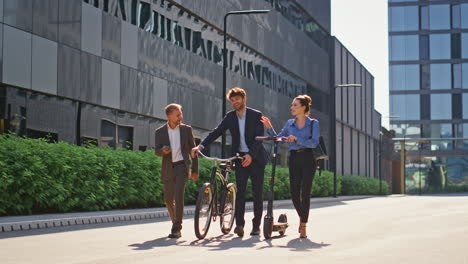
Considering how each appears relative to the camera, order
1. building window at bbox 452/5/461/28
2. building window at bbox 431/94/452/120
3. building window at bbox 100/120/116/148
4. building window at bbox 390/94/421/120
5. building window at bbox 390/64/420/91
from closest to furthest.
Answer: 1. building window at bbox 100/120/116/148
2. building window at bbox 431/94/452/120
3. building window at bbox 452/5/461/28
4. building window at bbox 390/94/421/120
5. building window at bbox 390/64/420/91

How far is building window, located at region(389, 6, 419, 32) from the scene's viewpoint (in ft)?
294

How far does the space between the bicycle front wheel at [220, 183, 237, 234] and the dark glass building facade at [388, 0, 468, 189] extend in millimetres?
77244

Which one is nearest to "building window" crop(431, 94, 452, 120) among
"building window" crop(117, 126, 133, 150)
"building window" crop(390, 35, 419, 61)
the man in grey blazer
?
"building window" crop(390, 35, 419, 61)

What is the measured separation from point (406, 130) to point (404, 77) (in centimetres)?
535

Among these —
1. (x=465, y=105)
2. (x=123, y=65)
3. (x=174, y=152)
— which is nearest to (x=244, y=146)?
(x=174, y=152)

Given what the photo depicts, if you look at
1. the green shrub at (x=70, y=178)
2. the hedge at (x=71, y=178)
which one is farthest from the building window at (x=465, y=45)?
the green shrub at (x=70, y=178)

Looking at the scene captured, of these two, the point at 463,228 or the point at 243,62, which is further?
the point at 243,62

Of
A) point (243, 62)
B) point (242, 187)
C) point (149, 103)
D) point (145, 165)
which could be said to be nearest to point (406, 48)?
point (243, 62)

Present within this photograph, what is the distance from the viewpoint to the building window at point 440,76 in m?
88.4

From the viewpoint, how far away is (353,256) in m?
9.16

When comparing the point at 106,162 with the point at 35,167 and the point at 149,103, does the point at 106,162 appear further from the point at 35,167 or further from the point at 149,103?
the point at 149,103

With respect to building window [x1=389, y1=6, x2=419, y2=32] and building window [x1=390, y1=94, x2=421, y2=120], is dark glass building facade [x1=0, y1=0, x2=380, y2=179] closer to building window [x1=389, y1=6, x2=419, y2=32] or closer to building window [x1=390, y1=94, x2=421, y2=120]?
building window [x1=390, y1=94, x2=421, y2=120]

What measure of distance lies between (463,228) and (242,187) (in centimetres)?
479

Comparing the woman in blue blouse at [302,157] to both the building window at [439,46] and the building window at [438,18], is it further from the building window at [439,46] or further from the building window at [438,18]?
the building window at [438,18]
